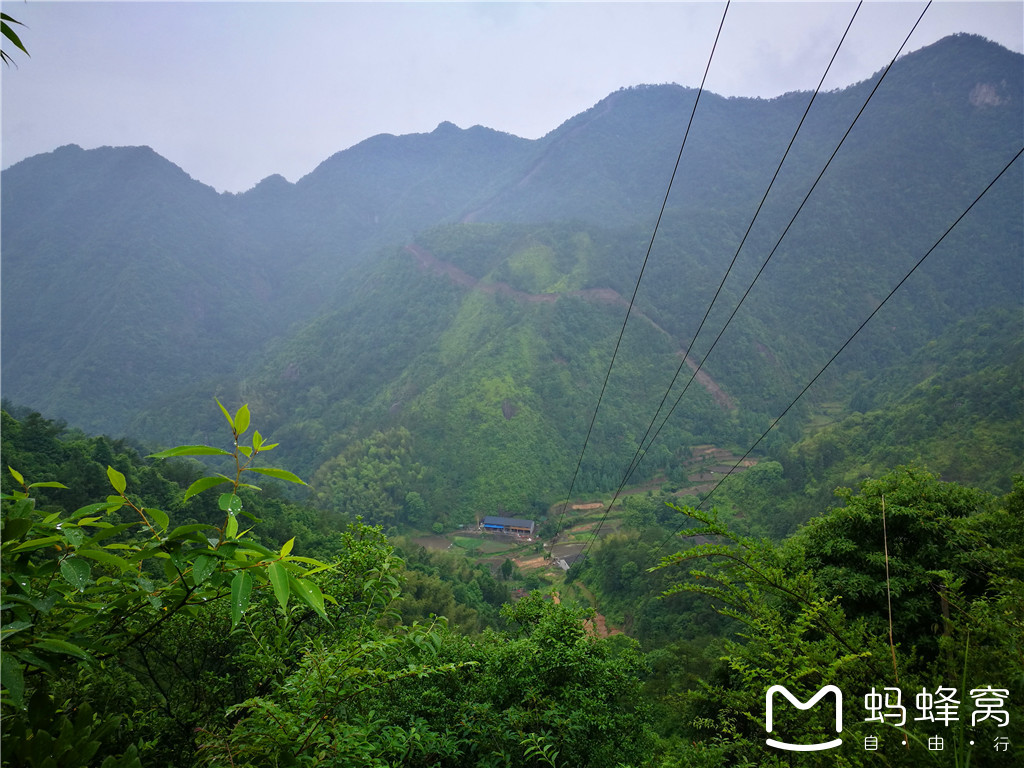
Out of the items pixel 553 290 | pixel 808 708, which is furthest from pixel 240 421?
pixel 553 290

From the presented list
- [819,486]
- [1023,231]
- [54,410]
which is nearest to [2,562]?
[819,486]

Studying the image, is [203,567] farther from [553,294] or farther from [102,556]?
[553,294]

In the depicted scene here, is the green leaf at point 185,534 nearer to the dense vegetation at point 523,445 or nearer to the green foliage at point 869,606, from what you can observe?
the dense vegetation at point 523,445

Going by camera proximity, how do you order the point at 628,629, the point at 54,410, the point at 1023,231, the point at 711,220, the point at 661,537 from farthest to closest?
the point at 711,220 → the point at 1023,231 → the point at 54,410 → the point at 661,537 → the point at 628,629

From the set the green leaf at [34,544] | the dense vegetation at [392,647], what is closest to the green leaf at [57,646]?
the dense vegetation at [392,647]

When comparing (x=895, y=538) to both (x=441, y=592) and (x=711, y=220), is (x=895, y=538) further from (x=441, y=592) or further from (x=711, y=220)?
(x=711, y=220)
